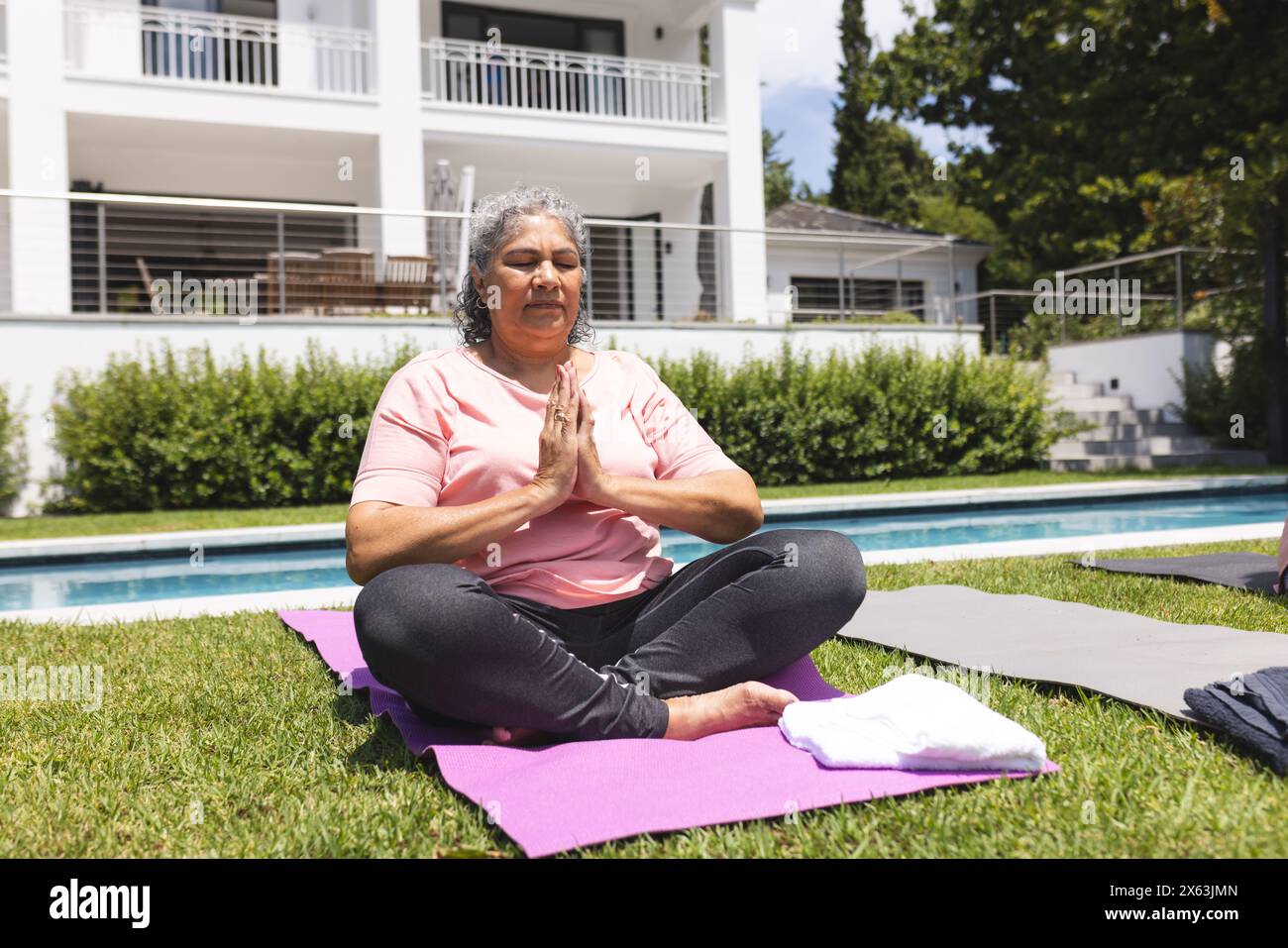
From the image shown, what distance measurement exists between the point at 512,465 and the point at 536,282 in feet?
1.54

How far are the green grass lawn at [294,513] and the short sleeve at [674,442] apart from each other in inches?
230

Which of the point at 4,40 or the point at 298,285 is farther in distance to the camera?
the point at 4,40

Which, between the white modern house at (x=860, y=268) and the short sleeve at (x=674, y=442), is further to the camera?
the white modern house at (x=860, y=268)

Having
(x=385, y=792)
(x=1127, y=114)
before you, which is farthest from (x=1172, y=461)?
(x=385, y=792)

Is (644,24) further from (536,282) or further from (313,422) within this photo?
(536,282)

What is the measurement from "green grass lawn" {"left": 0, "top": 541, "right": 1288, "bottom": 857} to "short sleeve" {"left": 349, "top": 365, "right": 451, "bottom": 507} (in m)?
0.63

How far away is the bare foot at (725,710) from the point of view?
2484 mm

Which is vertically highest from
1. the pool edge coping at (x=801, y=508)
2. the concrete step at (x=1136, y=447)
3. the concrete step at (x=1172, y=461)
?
the concrete step at (x=1136, y=447)

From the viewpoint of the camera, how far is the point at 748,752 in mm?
2375

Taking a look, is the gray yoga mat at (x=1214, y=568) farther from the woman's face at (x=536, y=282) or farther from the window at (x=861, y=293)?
the window at (x=861, y=293)

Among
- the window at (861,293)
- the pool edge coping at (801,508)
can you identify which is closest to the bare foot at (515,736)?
the pool edge coping at (801,508)

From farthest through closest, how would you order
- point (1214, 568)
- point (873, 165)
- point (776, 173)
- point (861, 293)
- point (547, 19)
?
point (776, 173)
point (873, 165)
point (861, 293)
point (547, 19)
point (1214, 568)

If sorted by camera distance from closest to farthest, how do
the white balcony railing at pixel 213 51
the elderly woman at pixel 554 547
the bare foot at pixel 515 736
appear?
the elderly woman at pixel 554 547
the bare foot at pixel 515 736
the white balcony railing at pixel 213 51

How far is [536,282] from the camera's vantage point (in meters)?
2.67
